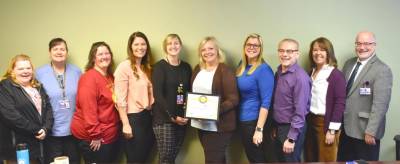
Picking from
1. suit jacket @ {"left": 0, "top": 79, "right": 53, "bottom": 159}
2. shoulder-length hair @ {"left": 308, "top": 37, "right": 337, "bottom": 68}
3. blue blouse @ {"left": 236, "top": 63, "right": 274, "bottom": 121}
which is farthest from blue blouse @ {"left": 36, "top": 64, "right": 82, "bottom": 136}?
shoulder-length hair @ {"left": 308, "top": 37, "right": 337, "bottom": 68}

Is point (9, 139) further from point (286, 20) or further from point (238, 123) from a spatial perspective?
point (286, 20)

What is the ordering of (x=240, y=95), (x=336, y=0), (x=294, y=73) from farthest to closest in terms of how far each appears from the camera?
(x=336, y=0), (x=240, y=95), (x=294, y=73)

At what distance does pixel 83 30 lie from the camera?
12.6 ft

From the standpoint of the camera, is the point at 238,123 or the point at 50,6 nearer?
the point at 238,123

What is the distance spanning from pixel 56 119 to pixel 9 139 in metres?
0.43

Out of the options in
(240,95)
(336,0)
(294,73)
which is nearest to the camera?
(294,73)

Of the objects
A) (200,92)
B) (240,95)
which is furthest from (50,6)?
(240,95)

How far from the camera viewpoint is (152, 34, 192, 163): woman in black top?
3.31 metres

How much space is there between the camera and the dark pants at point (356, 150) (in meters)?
3.27

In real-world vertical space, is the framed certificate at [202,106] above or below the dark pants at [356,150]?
above

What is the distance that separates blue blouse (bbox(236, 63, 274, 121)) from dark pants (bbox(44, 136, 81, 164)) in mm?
1687

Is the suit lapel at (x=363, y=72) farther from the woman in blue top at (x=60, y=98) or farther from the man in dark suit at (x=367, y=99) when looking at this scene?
the woman in blue top at (x=60, y=98)

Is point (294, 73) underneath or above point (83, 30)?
underneath

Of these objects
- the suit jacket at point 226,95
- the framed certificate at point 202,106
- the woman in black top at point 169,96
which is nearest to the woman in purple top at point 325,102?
the suit jacket at point 226,95
